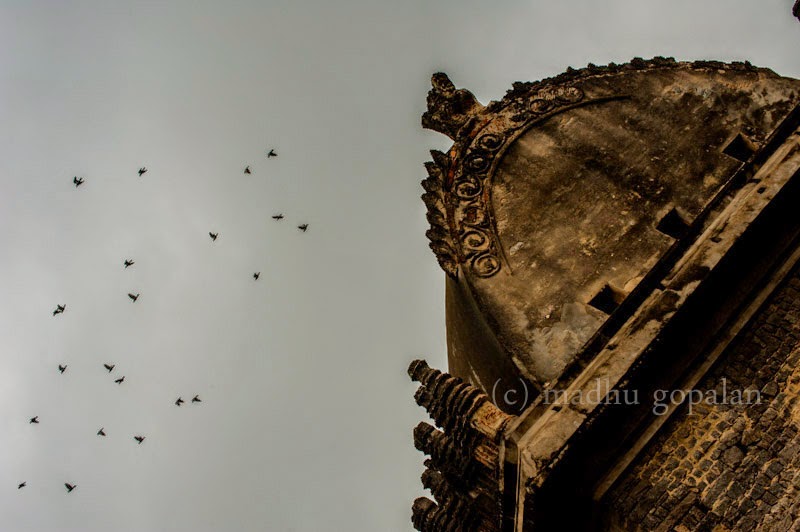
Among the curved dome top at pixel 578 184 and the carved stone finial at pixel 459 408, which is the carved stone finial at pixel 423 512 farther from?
the curved dome top at pixel 578 184

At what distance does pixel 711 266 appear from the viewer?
6.92m

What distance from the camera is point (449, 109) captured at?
44.6 feet

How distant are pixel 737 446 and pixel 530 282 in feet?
13.2

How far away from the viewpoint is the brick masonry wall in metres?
6.05

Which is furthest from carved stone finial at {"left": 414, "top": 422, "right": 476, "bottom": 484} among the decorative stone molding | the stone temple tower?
the decorative stone molding

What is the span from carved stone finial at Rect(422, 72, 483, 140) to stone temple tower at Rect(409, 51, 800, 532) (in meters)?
0.05

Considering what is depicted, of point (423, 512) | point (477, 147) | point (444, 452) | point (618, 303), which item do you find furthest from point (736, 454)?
point (477, 147)

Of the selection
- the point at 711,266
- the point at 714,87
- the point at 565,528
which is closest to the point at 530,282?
the point at 711,266

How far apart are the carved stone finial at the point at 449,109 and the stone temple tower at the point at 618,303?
5cm

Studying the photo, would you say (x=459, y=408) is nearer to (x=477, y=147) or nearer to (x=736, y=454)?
(x=736, y=454)

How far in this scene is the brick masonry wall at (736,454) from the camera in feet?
19.8

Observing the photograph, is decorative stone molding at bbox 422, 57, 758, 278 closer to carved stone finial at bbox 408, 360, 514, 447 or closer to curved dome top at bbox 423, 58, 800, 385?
curved dome top at bbox 423, 58, 800, 385

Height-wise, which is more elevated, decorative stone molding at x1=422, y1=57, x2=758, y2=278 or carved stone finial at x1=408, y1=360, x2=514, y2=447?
decorative stone molding at x1=422, y1=57, x2=758, y2=278

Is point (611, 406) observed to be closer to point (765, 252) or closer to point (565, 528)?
point (565, 528)
